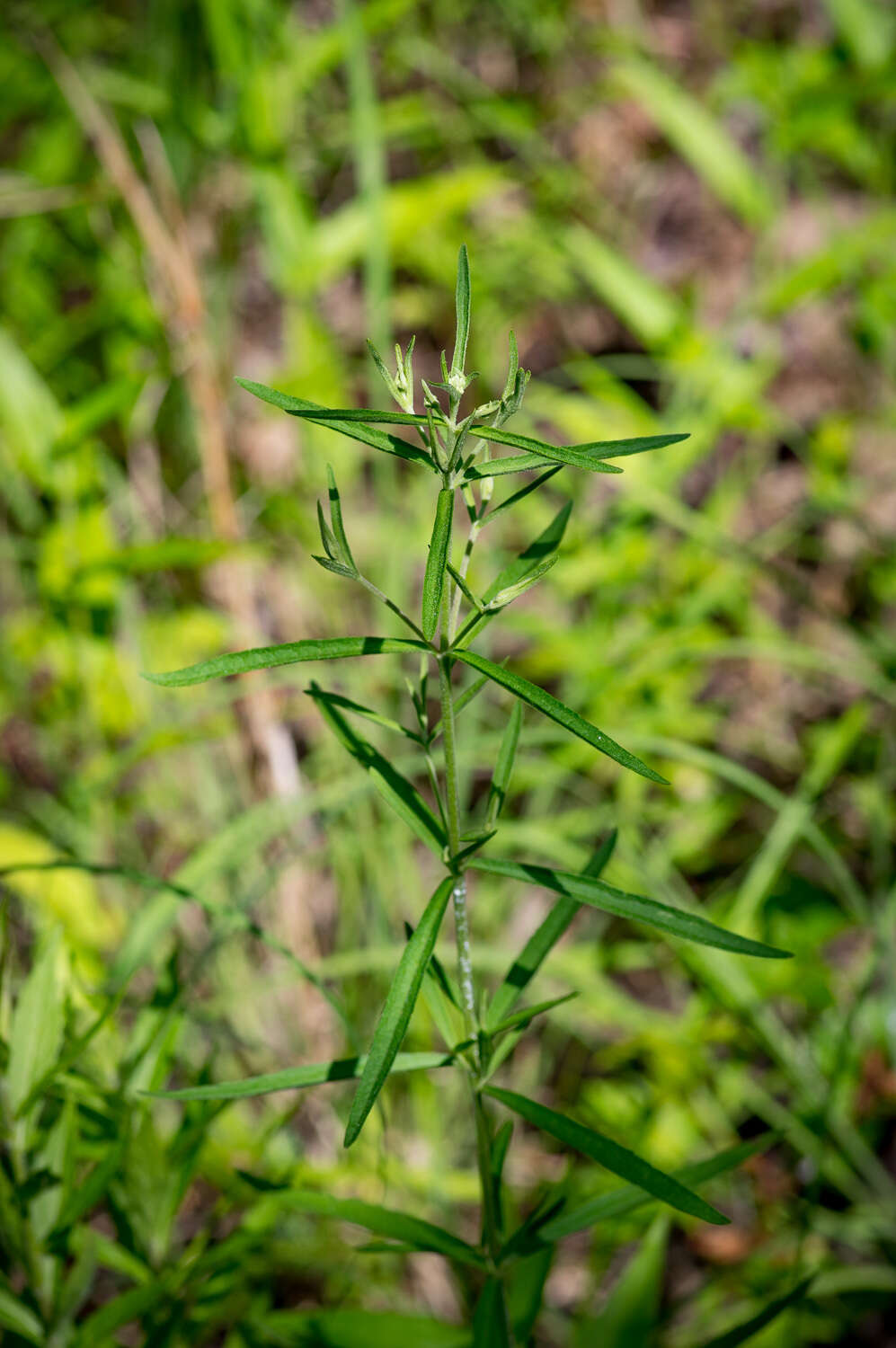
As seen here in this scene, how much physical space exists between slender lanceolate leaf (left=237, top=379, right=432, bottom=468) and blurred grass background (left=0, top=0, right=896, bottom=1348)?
0.37 meters

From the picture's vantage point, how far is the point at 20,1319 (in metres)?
0.55

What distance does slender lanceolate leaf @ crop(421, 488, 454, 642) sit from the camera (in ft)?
1.25

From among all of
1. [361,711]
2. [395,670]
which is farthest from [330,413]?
[395,670]

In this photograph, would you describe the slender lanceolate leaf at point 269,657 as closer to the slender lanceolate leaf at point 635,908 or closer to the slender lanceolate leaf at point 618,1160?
the slender lanceolate leaf at point 635,908

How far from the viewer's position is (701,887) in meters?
1.45

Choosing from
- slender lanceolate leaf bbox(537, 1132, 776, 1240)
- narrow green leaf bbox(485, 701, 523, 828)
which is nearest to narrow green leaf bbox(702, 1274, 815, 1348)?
slender lanceolate leaf bbox(537, 1132, 776, 1240)

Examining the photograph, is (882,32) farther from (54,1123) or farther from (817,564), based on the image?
(54,1123)

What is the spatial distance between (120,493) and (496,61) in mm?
1379

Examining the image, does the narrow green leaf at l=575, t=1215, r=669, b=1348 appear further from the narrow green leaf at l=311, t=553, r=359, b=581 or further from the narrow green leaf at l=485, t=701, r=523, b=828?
the narrow green leaf at l=311, t=553, r=359, b=581

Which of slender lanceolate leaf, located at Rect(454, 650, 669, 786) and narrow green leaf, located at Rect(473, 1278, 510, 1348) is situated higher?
slender lanceolate leaf, located at Rect(454, 650, 669, 786)

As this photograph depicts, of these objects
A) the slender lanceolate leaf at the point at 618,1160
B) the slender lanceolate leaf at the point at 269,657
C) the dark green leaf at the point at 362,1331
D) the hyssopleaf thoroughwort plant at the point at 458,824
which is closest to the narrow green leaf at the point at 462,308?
the hyssopleaf thoroughwort plant at the point at 458,824

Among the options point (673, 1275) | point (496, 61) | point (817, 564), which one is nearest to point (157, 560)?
point (673, 1275)

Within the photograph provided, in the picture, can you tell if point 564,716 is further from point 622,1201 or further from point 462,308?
point 622,1201

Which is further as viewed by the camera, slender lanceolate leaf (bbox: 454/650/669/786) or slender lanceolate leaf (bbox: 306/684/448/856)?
slender lanceolate leaf (bbox: 306/684/448/856)
